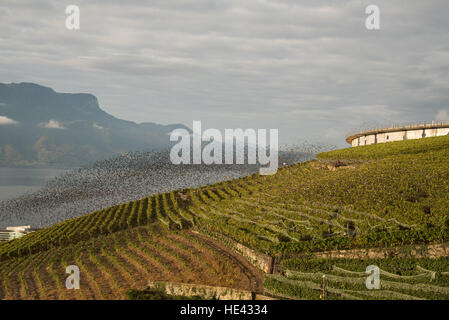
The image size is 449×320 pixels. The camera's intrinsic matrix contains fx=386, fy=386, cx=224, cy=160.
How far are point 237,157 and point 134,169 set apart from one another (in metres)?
35.9

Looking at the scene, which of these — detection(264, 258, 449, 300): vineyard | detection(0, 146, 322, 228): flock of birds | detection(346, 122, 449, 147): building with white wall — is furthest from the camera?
detection(0, 146, 322, 228): flock of birds

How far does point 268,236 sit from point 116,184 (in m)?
82.5

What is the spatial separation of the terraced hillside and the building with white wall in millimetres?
15128

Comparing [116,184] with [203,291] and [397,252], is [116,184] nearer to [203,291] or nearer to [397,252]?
[203,291]

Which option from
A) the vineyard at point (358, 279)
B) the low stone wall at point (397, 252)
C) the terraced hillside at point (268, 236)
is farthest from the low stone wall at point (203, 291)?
the low stone wall at point (397, 252)

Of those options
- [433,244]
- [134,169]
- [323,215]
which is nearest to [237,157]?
[134,169]

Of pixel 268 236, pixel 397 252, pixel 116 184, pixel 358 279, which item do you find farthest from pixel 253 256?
pixel 116 184

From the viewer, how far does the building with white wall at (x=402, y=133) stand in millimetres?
63031

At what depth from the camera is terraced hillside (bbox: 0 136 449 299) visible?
22844mm

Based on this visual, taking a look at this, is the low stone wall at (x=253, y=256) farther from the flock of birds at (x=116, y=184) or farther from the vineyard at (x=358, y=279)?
the flock of birds at (x=116, y=184)

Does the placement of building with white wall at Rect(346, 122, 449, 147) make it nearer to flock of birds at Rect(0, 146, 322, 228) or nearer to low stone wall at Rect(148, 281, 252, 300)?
flock of birds at Rect(0, 146, 322, 228)

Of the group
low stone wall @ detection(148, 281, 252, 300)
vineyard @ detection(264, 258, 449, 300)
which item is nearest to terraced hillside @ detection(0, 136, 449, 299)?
vineyard @ detection(264, 258, 449, 300)

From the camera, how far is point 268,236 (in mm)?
27375

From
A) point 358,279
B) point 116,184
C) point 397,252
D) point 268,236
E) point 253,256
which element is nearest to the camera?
point 358,279
